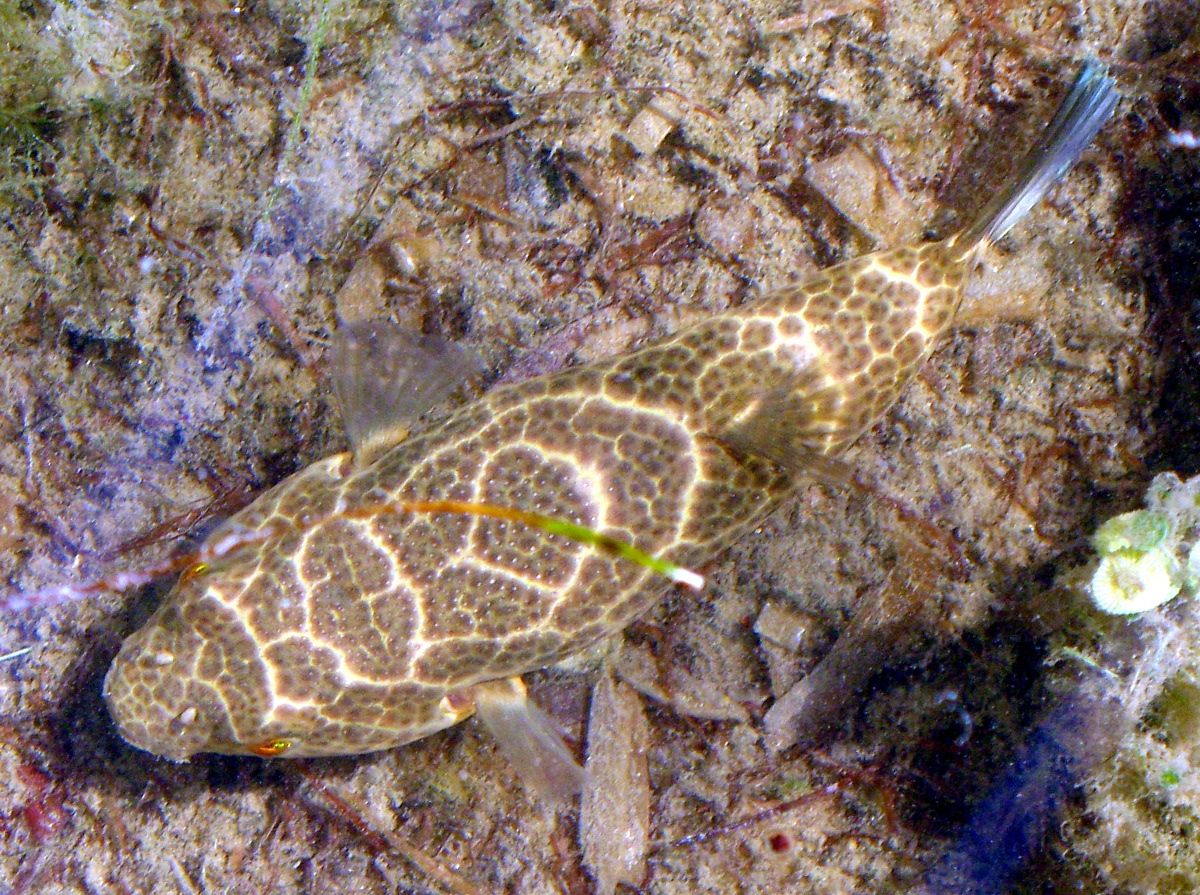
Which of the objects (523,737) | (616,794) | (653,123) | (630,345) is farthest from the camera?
(616,794)

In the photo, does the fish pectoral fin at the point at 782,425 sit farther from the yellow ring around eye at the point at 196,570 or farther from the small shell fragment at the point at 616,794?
the yellow ring around eye at the point at 196,570

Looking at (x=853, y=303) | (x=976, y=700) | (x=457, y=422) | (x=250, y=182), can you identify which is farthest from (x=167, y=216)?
(x=976, y=700)

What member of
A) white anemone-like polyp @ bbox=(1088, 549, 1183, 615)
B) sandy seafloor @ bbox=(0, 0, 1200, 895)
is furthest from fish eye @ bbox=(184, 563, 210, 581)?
white anemone-like polyp @ bbox=(1088, 549, 1183, 615)

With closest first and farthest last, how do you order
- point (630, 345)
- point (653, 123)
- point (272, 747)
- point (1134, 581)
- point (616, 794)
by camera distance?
1. point (1134, 581)
2. point (272, 747)
3. point (653, 123)
4. point (630, 345)
5. point (616, 794)

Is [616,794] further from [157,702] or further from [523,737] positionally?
[157,702]

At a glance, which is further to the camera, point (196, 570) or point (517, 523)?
point (196, 570)

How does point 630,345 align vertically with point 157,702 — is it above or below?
above

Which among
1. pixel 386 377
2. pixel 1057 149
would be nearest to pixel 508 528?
pixel 386 377

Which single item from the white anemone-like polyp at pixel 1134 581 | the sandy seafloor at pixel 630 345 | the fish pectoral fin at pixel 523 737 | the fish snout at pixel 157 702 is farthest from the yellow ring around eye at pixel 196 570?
the white anemone-like polyp at pixel 1134 581
